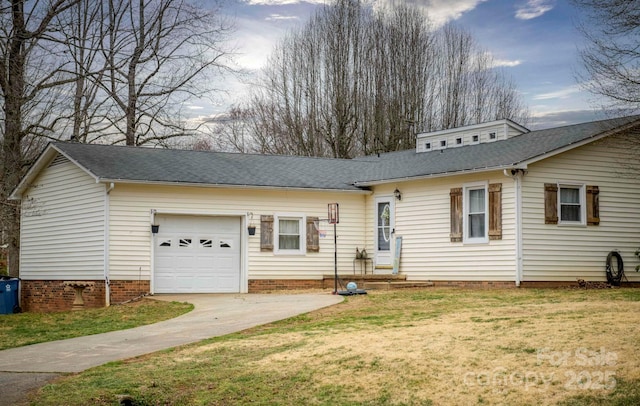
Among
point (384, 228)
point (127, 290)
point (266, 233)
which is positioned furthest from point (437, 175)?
point (127, 290)

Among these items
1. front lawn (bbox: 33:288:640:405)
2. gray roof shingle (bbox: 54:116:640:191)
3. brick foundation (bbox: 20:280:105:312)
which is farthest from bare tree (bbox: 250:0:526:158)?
front lawn (bbox: 33:288:640:405)

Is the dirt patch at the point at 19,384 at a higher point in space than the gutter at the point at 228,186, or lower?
Answer: lower

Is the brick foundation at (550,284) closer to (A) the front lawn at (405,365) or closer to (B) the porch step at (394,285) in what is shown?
(B) the porch step at (394,285)

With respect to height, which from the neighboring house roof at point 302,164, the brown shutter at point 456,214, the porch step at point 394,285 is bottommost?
the porch step at point 394,285

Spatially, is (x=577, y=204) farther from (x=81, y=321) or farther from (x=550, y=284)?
(x=81, y=321)

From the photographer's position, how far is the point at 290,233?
24.2 metres

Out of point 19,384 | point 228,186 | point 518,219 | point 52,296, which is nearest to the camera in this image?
point 19,384

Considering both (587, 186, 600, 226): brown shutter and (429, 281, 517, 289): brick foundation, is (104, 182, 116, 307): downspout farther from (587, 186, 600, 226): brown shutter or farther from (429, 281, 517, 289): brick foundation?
(587, 186, 600, 226): brown shutter

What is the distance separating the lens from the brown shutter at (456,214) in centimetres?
2206

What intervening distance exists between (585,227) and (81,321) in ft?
43.4

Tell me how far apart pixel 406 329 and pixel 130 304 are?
10.5m

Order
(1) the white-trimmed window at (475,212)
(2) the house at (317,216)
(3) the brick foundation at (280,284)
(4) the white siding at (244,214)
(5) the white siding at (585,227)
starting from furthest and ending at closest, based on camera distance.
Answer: (3) the brick foundation at (280,284) < (4) the white siding at (244,214) < (1) the white-trimmed window at (475,212) < (2) the house at (317,216) < (5) the white siding at (585,227)

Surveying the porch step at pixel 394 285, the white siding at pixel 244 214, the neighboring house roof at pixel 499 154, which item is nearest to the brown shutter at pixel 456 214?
the neighboring house roof at pixel 499 154

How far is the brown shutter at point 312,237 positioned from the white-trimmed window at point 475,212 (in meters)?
4.69
